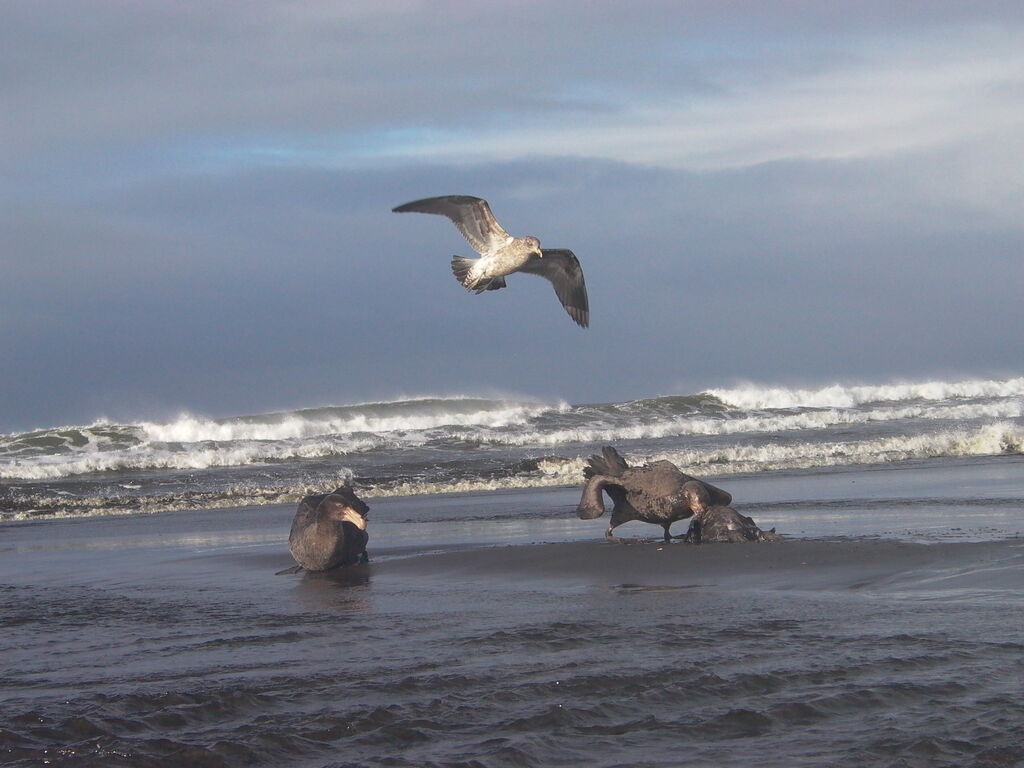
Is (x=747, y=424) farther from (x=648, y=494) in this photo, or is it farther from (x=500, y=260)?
(x=648, y=494)

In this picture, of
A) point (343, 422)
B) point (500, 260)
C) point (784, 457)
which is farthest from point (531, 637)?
point (343, 422)

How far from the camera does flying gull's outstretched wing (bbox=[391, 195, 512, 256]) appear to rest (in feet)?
43.0

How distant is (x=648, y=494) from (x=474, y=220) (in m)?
4.03

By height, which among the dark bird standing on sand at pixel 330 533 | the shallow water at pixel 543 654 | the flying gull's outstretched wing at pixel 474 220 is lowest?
the shallow water at pixel 543 654

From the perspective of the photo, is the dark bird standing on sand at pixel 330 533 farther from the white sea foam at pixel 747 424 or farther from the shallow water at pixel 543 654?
the white sea foam at pixel 747 424

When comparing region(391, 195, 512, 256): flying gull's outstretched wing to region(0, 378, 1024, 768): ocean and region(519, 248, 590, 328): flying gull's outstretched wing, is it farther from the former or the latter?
region(0, 378, 1024, 768): ocean

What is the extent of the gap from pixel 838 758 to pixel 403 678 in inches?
89.4

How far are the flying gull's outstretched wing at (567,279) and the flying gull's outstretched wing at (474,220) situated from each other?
1.38ft

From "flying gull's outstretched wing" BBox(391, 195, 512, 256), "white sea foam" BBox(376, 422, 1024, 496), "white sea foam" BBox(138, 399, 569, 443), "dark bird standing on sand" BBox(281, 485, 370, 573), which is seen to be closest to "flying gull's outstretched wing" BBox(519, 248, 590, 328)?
"flying gull's outstretched wing" BBox(391, 195, 512, 256)

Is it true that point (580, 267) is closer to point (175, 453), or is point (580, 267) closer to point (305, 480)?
point (305, 480)

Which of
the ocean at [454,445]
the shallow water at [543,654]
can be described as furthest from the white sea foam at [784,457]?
the shallow water at [543,654]

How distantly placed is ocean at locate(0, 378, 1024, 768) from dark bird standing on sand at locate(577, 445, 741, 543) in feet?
1.26

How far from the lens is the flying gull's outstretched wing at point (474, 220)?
13.1 m

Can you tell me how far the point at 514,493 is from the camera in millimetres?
18734
